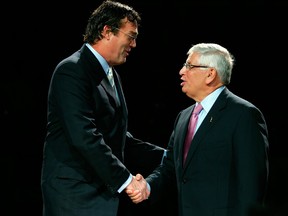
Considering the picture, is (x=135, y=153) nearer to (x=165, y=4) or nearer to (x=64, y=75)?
(x=64, y=75)

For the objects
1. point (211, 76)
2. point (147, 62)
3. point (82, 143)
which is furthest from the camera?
point (147, 62)

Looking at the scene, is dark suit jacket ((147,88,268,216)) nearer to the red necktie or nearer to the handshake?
the red necktie

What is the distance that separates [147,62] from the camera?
188 inches

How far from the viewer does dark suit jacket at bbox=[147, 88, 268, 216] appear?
2391mm

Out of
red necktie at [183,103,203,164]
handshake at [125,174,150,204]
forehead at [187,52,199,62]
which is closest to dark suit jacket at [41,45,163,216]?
handshake at [125,174,150,204]

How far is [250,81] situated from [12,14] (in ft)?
7.17

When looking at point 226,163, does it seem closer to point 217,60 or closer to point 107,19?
point 217,60

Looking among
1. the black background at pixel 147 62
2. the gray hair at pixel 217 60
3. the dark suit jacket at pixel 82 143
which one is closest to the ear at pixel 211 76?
the gray hair at pixel 217 60

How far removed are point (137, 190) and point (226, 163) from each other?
1.65 feet

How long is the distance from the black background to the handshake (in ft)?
5.95

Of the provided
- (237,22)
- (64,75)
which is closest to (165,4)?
(237,22)

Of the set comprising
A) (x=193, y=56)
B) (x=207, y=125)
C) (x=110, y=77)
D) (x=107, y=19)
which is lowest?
(x=207, y=125)

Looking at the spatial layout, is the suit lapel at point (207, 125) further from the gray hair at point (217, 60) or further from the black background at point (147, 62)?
the black background at point (147, 62)

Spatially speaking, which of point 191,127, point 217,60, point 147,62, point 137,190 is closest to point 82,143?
point 137,190
